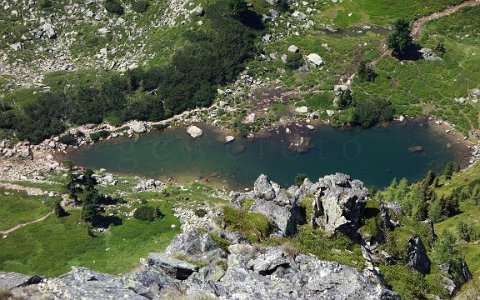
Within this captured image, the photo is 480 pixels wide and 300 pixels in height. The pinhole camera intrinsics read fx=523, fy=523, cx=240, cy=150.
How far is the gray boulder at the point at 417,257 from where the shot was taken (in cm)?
4519

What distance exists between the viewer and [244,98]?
114188 millimetres

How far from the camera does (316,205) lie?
44.1m

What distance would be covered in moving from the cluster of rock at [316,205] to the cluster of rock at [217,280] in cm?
614

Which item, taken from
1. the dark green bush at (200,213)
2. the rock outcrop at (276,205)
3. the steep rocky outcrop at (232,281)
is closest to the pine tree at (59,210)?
the dark green bush at (200,213)

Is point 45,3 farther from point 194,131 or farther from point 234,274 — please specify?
point 234,274

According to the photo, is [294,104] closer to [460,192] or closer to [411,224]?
[460,192]

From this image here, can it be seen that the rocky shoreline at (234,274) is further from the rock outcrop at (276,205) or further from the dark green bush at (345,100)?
the dark green bush at (345,100)

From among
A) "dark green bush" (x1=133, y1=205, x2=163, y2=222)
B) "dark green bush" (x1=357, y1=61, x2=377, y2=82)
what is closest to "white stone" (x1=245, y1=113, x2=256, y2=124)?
"dark green bush" (x1=357, y1=61, x2=377, y2=82)

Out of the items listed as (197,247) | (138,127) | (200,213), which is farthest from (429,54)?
(197,247)

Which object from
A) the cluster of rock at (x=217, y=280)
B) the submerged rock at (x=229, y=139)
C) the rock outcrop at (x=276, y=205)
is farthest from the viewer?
the submerged rock at (x=229, y=139)

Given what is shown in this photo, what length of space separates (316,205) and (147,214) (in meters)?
43.1

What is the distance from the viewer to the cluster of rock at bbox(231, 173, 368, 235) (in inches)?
1638

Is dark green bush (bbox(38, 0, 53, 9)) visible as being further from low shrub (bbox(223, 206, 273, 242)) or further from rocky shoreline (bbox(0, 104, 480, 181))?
low shrub (bbox(223, 206, 273, 242))

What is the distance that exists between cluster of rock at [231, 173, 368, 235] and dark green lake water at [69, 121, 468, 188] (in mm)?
49791
